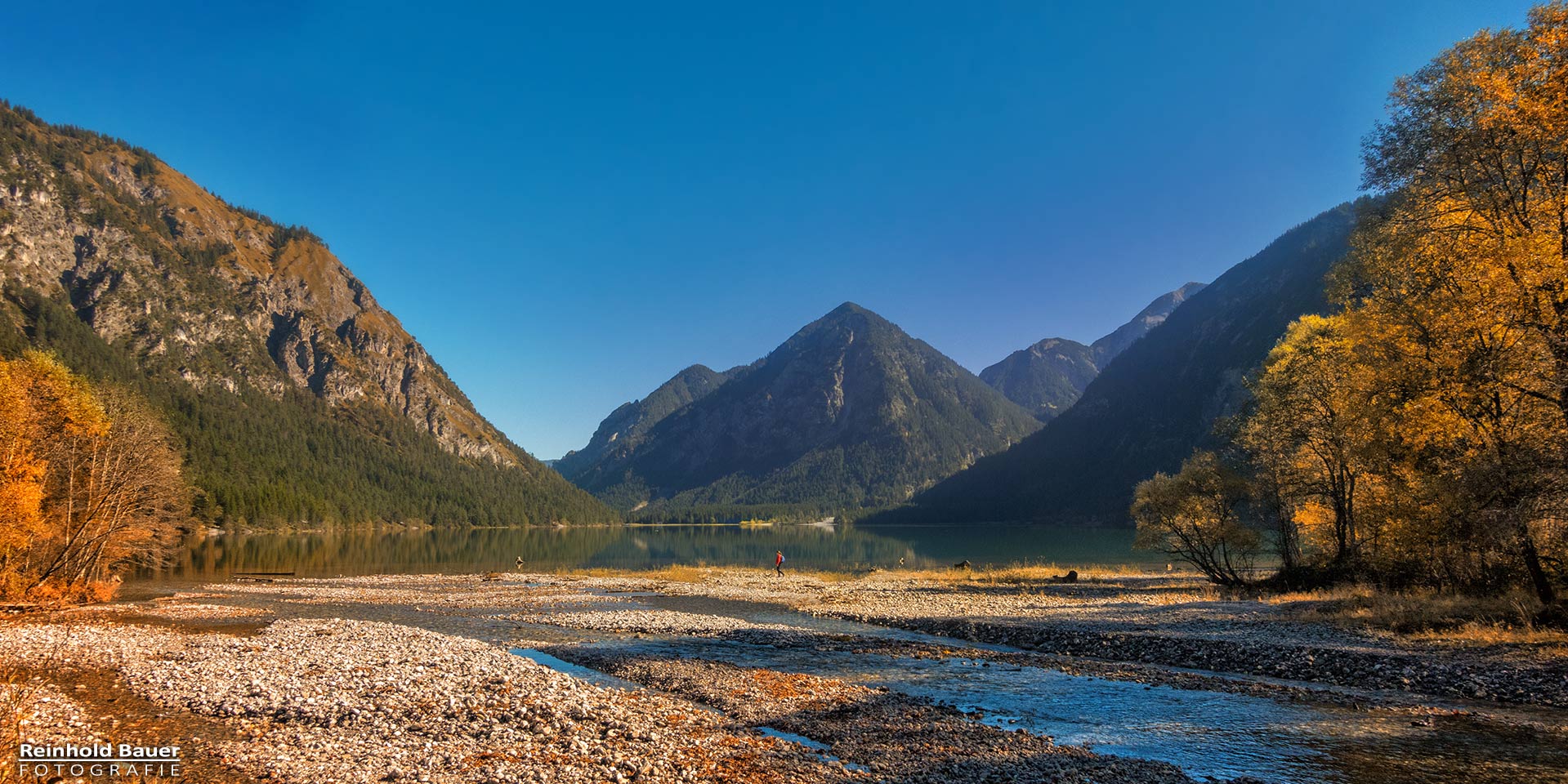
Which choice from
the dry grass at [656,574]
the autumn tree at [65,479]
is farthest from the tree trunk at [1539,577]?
the autumn tree at [65,479]

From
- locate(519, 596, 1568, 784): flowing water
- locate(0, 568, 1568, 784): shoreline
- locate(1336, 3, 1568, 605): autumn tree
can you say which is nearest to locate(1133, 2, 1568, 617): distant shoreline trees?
locate(1336, 3, 1568, 605): autumn tree

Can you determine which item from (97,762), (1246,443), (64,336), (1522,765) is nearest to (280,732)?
(97,762)

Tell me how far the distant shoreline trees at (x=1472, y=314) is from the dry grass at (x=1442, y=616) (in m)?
1.02

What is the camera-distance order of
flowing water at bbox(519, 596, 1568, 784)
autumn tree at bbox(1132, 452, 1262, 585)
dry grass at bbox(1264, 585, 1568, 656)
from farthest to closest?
autumn tree at bbox(1132, 452, 1262, 585) < dry grass at bbox(1264, 585, 1568, 656) < flowing water at bbox(519, 596, 1568, 784)

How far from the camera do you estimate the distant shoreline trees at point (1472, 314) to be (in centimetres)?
1706

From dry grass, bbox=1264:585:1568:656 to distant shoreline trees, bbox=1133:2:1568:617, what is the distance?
1020 millimetres

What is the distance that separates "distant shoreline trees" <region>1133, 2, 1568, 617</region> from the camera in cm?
1706

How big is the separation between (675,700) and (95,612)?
105ft

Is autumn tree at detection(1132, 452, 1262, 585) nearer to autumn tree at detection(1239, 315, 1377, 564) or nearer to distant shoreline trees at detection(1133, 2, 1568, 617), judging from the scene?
autumn tree at detection(1239, 315, 1377, 564)

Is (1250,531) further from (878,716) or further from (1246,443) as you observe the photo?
(878,716)

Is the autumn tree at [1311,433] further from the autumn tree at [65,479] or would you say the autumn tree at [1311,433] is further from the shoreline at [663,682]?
the autumn tree at [65,479]

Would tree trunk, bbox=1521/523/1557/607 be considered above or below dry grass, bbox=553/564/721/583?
above

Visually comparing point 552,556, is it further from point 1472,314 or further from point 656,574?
point 1472,314

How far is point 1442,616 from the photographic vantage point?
22.0 m
